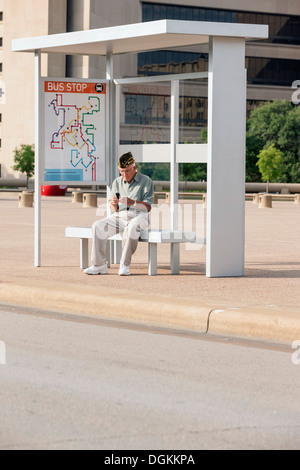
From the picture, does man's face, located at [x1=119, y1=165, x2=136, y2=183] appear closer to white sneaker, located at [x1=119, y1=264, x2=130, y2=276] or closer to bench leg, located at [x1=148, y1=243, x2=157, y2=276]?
bench leg, located at [x1=148, y1=243, x2=157, y2=276]

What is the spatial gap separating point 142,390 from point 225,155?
242 inches

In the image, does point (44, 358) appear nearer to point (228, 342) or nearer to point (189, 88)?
point (228, 342)

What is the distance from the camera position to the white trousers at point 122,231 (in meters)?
12.1

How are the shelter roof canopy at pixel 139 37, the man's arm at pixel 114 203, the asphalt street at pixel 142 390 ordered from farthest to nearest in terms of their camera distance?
1. the man's arm at pixel 114 203
2. the shelter roof canopy at pixel 139 37
3. the asphalt street at pixel 142 390

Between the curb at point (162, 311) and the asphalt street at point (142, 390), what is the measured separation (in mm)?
218

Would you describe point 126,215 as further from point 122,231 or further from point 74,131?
point 74,131

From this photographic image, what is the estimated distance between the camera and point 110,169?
13922 millimetres

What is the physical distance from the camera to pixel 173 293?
1033 centimetres

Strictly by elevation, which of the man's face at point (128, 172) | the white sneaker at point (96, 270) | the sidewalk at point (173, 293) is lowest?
the sidewalk at point (173, 293)

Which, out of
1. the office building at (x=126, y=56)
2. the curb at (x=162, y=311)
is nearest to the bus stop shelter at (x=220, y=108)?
the curb at (x=162, y=311)

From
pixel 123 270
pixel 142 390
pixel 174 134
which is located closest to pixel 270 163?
pixel 174 134

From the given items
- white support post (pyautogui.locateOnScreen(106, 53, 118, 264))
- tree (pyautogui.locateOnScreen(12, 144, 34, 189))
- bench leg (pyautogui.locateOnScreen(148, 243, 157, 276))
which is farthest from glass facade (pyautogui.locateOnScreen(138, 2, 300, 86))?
bench leg (pyautogui.locateOnScreen(148, 243, 157, 276))

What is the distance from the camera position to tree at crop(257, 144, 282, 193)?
269ft

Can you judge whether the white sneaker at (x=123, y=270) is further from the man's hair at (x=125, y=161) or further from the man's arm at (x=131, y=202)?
the man's hair at (x=125, y=161)
